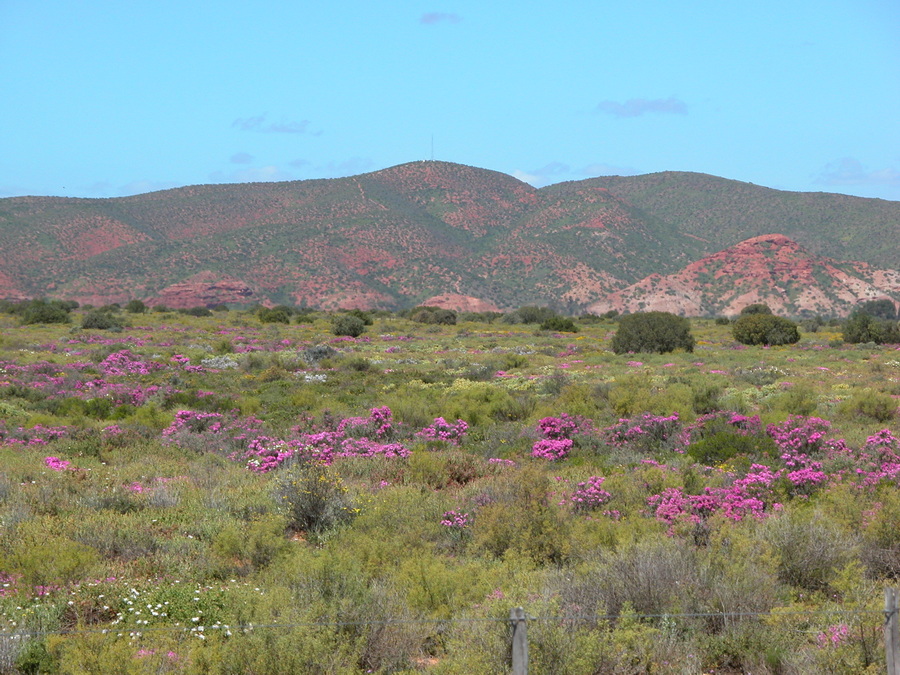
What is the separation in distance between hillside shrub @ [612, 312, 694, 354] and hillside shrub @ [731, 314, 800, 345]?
657 centimetres

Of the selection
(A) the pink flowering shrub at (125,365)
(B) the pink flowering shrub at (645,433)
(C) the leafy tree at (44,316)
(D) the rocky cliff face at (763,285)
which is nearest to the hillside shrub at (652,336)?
(B) the pink flowering shrub at (645,433)

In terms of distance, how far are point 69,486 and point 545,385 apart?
1237 cm

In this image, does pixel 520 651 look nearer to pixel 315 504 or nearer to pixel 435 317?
pixel 315 504

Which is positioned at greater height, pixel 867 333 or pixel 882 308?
pixel 882 308

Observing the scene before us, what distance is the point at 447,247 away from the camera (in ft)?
393

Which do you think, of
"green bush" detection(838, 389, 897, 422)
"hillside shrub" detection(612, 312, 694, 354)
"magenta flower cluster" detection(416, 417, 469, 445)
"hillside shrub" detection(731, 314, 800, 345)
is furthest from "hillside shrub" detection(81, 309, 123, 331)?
"green bush" detection(838, 389, 897, 422)

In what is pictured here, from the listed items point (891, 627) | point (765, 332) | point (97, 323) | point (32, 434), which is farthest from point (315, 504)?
point (97, 323)

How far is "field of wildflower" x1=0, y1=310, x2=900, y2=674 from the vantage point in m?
6.02

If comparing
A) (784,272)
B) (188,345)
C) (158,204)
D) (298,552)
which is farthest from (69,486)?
(158,204)

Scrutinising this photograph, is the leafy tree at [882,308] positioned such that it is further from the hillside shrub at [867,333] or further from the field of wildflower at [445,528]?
the field of wildflower at [445,528]

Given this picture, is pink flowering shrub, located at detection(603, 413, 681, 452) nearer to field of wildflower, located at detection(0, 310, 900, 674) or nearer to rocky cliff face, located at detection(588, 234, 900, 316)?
field of wildflower, located at detection(0, 310, 900, 674)

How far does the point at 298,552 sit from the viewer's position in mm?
8203

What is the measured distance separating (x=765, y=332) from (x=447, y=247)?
8392cm

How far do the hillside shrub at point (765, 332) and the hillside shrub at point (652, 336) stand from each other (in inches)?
259
